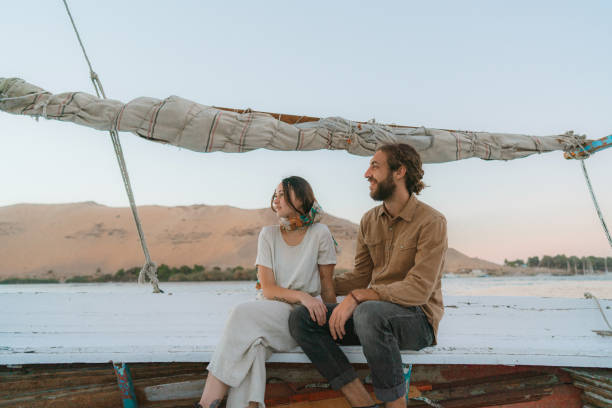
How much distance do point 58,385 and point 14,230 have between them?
793 inches

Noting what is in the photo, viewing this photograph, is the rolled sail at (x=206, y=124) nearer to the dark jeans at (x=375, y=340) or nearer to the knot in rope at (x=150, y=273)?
the knot in rope at (x=150, y=273)

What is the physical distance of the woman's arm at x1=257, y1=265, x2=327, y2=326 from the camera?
63.1 inches

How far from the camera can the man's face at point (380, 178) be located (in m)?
1.74

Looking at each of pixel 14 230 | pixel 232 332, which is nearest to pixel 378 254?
pixel 232 332

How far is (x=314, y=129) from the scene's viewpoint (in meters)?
2.62

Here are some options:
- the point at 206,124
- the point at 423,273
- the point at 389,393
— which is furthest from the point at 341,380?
the point at 206,124

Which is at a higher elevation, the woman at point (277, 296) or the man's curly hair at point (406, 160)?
the man's curly hair at point (406, 160)

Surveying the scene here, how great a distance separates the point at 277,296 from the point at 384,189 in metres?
0.72

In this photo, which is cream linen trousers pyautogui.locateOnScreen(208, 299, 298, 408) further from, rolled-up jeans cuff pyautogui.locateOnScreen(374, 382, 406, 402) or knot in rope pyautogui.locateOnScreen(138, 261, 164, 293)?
knot in rope pyautogui.locateOnScreen(138, 261, 164, 293)

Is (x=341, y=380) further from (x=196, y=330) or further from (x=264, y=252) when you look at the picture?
(x=196, y=330)

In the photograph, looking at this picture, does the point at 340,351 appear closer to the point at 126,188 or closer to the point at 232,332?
the point at 232,332

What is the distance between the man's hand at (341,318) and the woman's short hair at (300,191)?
56 centimetres

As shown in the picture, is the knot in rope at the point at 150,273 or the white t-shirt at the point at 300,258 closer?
the white t-shirt at the point at 300,258

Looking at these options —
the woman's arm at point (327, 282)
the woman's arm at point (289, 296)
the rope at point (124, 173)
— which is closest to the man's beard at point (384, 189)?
the woman's arm at point (327, 282)
